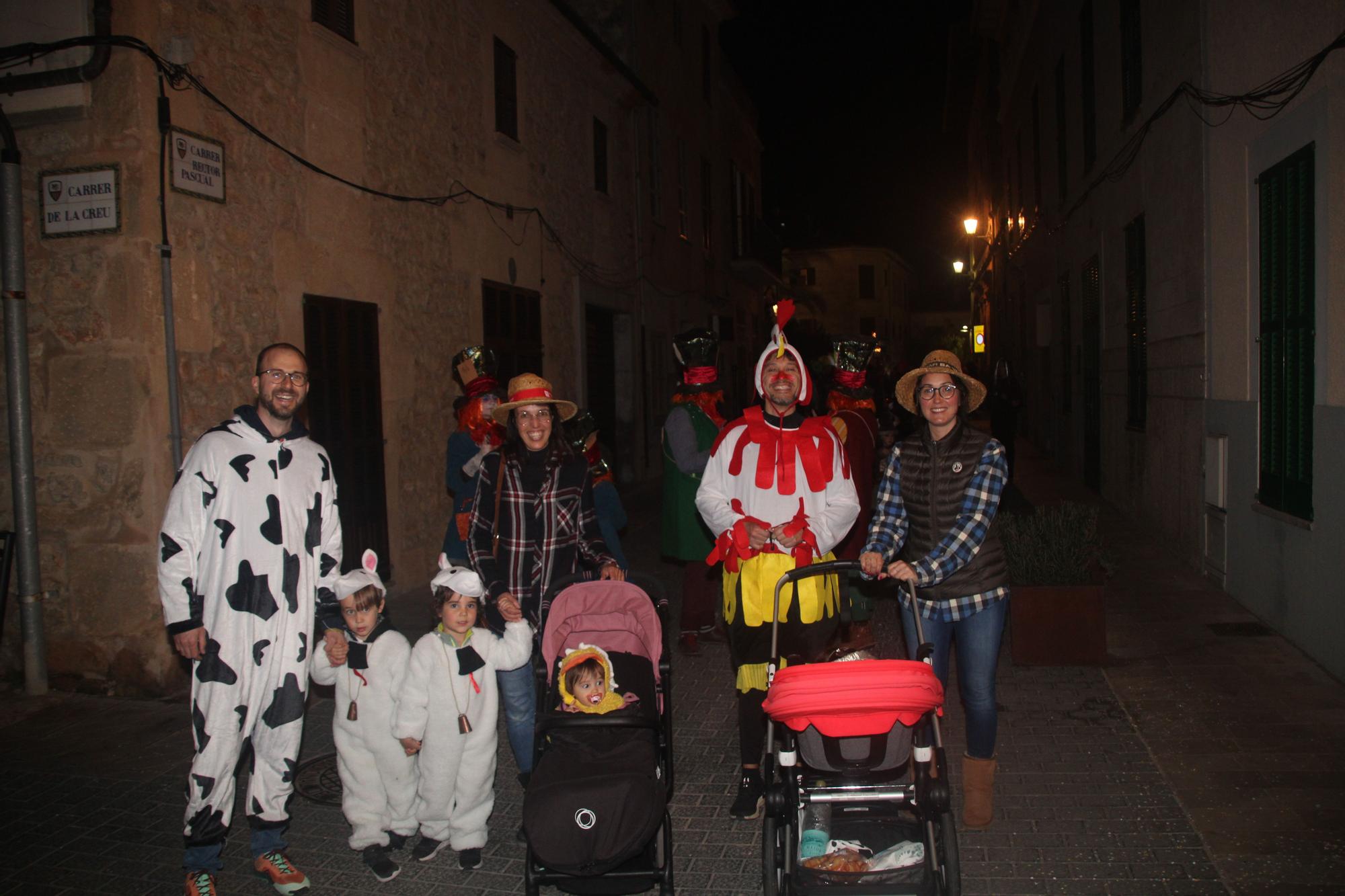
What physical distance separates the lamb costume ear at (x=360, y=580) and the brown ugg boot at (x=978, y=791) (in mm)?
2589

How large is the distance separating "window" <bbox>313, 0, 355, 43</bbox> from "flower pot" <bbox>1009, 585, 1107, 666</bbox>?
6.80m

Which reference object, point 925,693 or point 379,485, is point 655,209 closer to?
point 379,485

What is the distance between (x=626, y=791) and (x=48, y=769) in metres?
3.57

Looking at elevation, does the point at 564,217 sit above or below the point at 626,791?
above

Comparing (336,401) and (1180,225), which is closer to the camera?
(336,401)

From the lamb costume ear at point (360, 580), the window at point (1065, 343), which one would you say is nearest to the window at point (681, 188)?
the window at point (1065, 343)

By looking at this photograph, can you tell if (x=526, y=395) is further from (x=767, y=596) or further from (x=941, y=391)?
(x=941, y=391)

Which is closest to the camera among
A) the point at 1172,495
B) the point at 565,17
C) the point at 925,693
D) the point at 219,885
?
the point at 925,693

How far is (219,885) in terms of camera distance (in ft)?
12.8

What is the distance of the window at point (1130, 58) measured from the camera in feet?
34.7

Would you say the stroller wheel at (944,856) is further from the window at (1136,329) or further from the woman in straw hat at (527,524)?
the window at (1136,329)

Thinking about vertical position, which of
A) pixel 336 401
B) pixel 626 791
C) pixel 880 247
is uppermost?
pixel 880 247

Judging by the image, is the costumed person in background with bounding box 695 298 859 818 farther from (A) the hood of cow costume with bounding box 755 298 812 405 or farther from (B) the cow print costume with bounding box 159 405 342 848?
(B) the cow print costume with bounding box 159 405 342 848

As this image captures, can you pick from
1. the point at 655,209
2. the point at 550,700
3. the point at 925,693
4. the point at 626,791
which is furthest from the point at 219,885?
the point at 655,209
